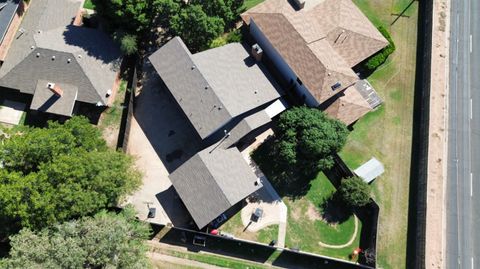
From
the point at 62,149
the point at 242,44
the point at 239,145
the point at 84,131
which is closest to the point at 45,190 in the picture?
the point at 62,149

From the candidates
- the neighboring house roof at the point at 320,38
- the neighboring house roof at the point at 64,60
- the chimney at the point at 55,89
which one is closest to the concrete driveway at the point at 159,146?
the neighboring house roof at the point at 64,60

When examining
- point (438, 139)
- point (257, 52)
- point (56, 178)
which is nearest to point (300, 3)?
point (257, 52)

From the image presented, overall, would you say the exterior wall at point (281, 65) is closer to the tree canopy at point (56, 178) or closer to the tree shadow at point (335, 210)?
the tree shadow at point (335, 210)

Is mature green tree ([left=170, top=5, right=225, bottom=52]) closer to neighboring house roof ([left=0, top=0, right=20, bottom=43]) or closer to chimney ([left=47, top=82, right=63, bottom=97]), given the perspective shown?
chimney ([left=47, top=82, right=63, bottom=97])

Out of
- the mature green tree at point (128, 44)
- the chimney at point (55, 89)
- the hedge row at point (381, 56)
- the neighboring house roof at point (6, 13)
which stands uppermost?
the neighboring house roof at point (6, 13)

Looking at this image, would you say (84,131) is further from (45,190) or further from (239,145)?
(239,145)

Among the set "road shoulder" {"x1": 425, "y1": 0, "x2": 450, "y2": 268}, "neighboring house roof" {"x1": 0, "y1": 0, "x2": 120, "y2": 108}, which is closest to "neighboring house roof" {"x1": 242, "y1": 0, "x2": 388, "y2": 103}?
"road shoulder" {"x1": 425, "y1": 0, "x2": 450, "y2": 268}
